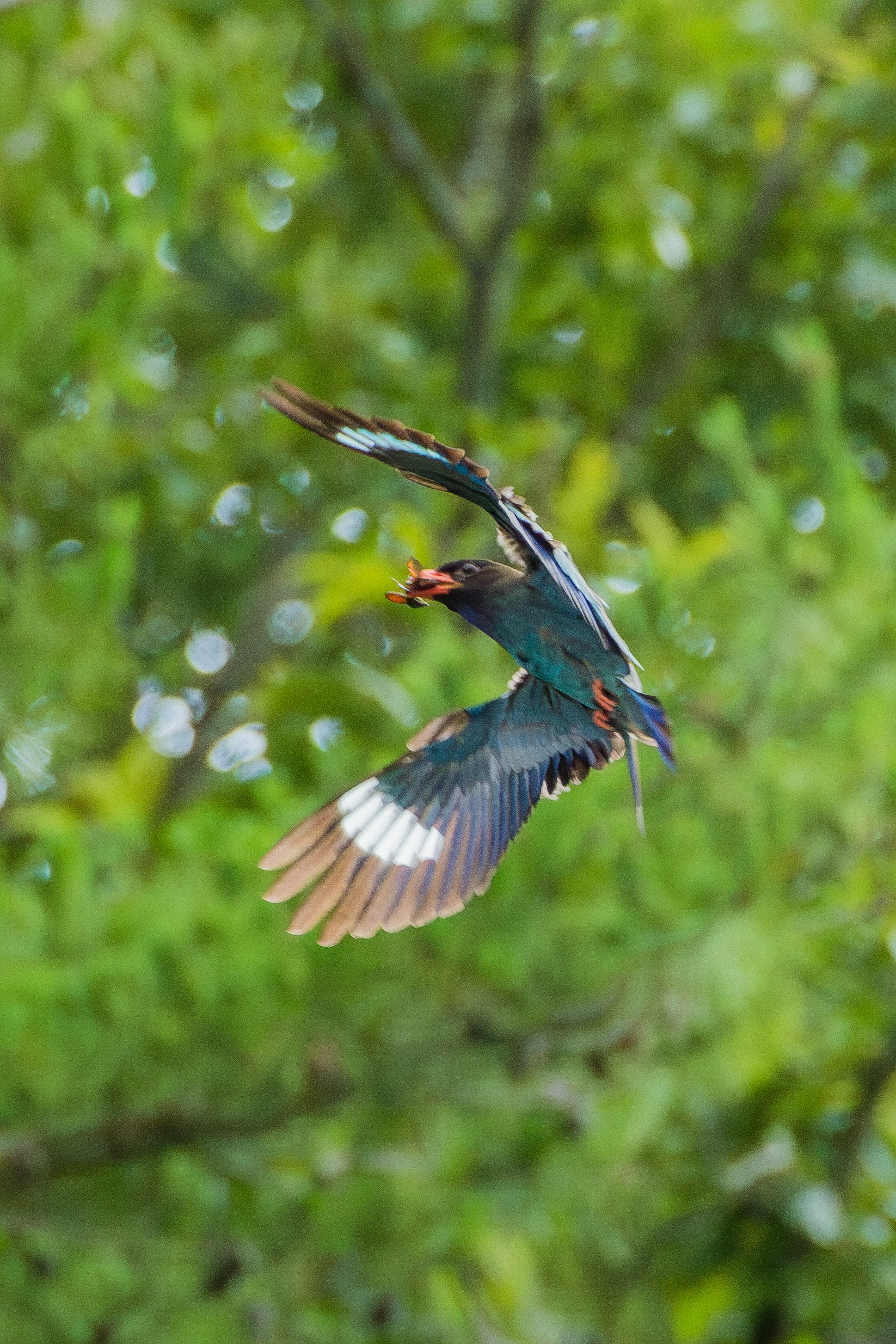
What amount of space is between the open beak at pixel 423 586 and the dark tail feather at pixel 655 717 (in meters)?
0.22

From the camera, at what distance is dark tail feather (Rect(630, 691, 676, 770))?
1.46 m

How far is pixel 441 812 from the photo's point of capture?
2.10 meters

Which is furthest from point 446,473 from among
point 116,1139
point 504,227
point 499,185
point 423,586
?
point 499,185

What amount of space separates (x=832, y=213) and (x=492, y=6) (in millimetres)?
1626

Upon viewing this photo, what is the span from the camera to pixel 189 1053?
12.7 ft

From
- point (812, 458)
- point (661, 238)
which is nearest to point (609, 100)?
point (661, 238)

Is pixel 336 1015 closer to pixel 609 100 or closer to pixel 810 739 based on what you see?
pixel 810 739

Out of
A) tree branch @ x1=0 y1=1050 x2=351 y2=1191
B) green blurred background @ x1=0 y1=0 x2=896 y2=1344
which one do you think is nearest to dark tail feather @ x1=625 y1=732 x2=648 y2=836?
green blurred background @ x1=0 y1=0 x2=896 y2=1344

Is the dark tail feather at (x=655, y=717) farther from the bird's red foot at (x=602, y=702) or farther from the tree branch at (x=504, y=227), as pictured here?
the tree branch at (x=504, y=227)

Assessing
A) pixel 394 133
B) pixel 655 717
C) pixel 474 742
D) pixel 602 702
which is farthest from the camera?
pixel 394 133

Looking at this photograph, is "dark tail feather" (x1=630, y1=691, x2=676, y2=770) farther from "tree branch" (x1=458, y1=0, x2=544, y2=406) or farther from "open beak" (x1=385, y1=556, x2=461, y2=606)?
"tree branch" (x1=458, y1=0, x2=544, y2=406)

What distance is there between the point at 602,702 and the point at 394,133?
3219mm

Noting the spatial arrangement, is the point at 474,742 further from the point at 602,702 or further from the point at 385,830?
the point at 602,702

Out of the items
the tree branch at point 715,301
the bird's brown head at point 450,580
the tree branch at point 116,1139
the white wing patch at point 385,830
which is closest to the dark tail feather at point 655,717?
the bird's brown head at point 450,580
